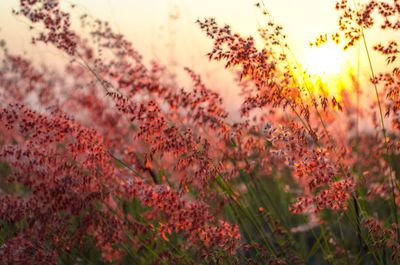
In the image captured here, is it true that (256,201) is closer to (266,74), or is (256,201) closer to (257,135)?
(257,135)

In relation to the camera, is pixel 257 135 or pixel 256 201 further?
pixel 256 201

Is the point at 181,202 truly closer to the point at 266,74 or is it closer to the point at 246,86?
the point at 266,74

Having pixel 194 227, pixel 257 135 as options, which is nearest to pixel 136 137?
pixel 194 227

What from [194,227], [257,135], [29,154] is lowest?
[194,227]

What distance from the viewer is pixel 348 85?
7.16 metres

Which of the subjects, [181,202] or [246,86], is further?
[246,86]

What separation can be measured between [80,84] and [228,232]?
429 centimetres

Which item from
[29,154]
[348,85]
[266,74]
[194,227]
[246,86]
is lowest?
[194,227]

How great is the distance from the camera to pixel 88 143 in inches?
176

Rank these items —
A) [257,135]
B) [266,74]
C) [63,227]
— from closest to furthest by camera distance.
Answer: [266,74]
[63,227]
[257,135]

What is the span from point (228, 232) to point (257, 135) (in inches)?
57.4

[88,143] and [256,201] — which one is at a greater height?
[256,201]

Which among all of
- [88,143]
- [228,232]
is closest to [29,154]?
[88,143]

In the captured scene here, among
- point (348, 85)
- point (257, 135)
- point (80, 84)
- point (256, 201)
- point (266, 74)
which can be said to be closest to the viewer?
point (266, 74)
